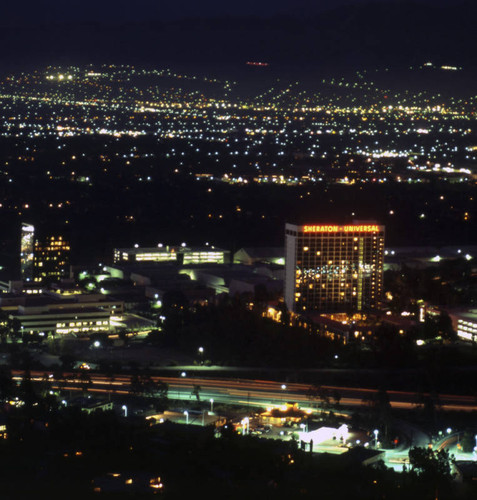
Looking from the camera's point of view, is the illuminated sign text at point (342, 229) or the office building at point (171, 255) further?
the office building at point (171, 255)

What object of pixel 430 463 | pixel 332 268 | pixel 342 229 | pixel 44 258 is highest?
pixel 342 229

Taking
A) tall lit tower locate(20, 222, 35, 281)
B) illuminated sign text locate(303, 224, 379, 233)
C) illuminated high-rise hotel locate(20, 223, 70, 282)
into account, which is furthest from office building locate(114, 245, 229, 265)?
illuminated sign text locate(303, 224, 379, 233)

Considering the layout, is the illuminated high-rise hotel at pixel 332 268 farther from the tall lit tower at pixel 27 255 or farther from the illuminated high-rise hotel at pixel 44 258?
the tall lit tower at pixel 27 255

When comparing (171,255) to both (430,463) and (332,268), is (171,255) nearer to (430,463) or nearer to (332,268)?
(332,268)

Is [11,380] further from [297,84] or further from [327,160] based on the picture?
[327,160]

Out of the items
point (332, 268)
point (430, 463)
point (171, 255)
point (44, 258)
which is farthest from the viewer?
point (171, 255)

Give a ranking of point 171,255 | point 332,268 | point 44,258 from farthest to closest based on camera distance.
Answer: point 171,255
point 44,258
point 332,268

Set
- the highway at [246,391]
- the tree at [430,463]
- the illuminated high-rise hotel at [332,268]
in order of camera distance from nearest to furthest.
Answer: the tree at [430,463], the highway at [246,391], the illuminated high-rise hotel at [332,268]

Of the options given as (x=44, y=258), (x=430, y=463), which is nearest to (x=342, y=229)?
(x=44, y=258)

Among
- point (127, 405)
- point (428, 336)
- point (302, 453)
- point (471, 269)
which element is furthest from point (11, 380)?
point (471, 269)

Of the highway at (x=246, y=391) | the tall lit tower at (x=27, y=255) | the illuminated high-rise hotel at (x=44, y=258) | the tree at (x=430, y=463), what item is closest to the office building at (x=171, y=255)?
the illuminated high-rise hotel at (x=44, y=258)
